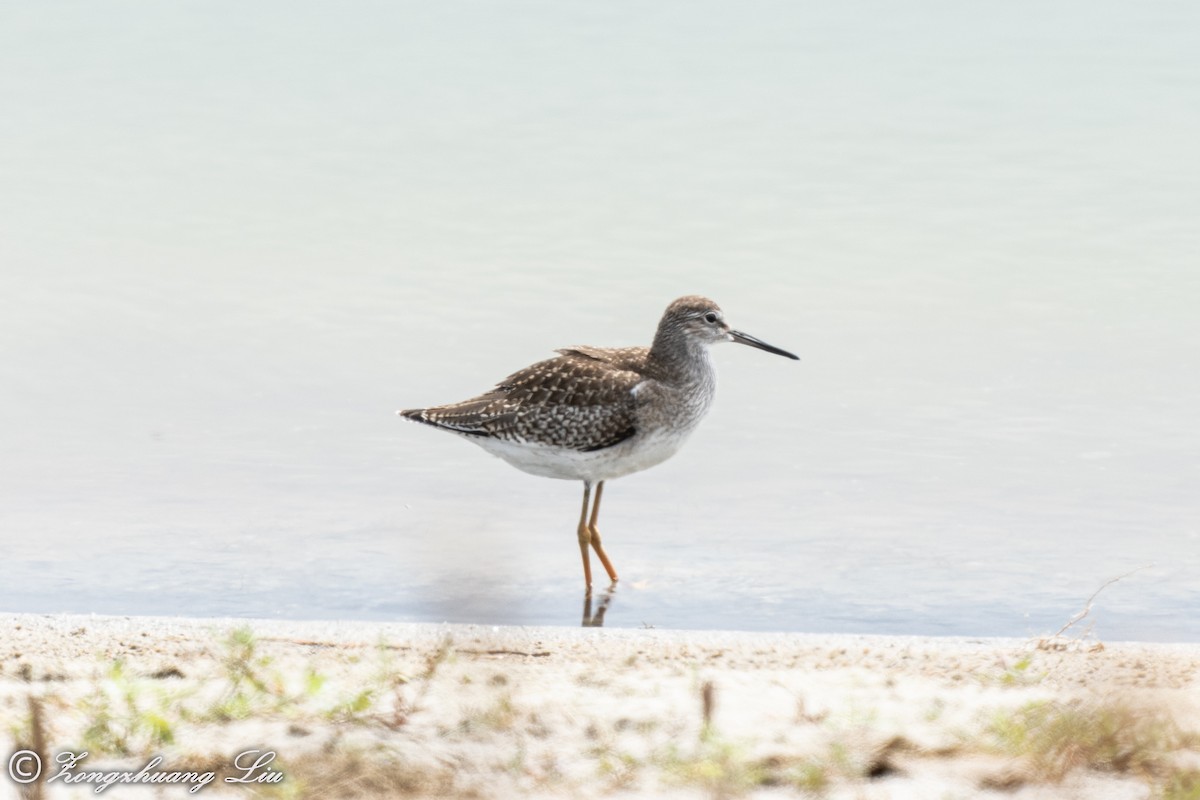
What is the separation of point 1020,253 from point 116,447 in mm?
6396

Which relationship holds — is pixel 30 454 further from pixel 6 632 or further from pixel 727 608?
pixel 727 608

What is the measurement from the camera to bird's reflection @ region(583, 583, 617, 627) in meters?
7.42

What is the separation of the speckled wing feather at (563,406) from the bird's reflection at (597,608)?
0.78 metres

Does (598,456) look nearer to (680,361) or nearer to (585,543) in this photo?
(585,543)

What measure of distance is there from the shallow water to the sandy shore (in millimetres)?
436

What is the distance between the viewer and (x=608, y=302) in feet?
38.2

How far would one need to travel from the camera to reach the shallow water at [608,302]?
26.1ft

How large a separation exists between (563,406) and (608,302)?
11.0ft

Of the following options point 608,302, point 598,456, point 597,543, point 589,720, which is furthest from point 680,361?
point 589,720

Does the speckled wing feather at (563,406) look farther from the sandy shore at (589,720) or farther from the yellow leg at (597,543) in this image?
the sandy shore at (589,720)

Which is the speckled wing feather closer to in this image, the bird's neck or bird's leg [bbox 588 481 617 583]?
the bird's neck

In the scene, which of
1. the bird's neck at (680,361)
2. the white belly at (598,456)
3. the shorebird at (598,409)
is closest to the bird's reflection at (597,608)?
the shorebird at (598,409)

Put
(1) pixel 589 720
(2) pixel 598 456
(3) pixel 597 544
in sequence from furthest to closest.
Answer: (2) pixel 598 456 < (3) pixel 597 544 < (1) pixel 589 720

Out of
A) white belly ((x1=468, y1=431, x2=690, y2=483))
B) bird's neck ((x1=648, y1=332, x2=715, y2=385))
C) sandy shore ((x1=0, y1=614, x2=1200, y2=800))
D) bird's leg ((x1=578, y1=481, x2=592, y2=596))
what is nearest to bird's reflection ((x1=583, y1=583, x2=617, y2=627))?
bird's leg ((x1=578, y1=481, x2=592, y2=596))
